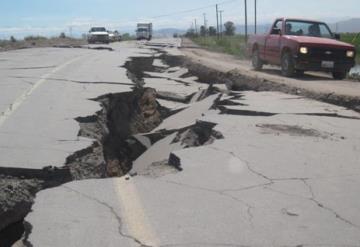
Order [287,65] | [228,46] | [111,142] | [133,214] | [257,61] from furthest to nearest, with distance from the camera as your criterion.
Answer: [228,46]
[257,61]
[287,65]
[111,142]
[133,214]

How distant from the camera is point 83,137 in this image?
7961 millimetres

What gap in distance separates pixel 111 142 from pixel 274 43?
10060 mm

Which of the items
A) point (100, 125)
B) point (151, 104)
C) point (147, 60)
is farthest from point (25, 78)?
point (147, 60)

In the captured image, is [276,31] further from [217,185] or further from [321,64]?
[217,185]

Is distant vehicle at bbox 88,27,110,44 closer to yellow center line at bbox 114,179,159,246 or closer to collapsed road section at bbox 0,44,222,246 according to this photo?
collapsed road section at bbox 0,44,222,246

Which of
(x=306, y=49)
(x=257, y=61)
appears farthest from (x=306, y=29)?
(x=257, y=61)

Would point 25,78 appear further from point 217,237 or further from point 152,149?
point 217,237

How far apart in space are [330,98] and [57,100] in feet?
19.8

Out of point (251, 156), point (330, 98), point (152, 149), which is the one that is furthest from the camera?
point (330, 98)

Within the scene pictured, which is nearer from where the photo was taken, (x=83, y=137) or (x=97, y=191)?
(x=97, y=191)

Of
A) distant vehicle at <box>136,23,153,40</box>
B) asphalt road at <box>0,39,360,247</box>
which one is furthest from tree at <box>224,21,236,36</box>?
asphalt road at <box>0,39,360,247</box>

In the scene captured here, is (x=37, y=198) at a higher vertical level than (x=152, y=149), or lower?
higher

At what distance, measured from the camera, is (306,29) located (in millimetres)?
18359

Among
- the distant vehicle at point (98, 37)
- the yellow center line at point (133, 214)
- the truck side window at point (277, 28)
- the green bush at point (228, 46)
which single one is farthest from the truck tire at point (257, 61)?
the distant vehicle at point (98, 37)
